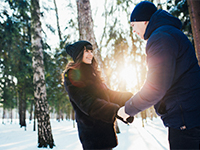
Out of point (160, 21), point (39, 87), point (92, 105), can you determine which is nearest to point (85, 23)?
point (39, 87)

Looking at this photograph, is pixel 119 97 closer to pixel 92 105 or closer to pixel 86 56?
pixel 92 105

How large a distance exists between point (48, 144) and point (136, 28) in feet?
21.7

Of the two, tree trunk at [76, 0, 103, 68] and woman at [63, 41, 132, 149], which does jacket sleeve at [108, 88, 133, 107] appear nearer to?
woman at [63, 41, 132, 149]

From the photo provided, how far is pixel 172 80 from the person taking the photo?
4.23 feet

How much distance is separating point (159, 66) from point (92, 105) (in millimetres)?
904

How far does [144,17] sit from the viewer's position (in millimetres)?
1617

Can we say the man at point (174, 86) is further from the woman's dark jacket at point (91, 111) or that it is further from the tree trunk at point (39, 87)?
the tree trunk at point (39, 87)

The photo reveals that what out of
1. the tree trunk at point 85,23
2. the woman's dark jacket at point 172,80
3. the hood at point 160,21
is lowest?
the woman's dark jacket at point 172,80

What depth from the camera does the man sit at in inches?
48.4

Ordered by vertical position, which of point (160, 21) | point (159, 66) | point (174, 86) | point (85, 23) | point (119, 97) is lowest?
point (119, 97)

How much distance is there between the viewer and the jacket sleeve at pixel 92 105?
5.87 feet

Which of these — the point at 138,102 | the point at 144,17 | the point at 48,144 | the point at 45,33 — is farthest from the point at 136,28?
the point at 45,33

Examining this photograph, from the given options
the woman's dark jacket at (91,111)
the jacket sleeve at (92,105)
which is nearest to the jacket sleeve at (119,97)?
the woman's dark jacket at (91,111)

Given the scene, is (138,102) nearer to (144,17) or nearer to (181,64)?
(181,64)
